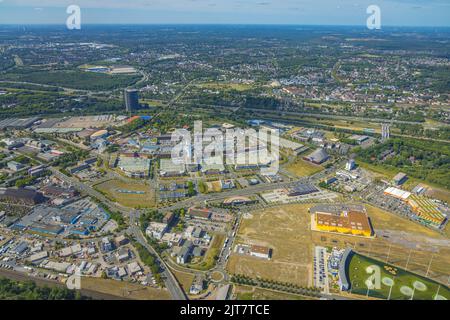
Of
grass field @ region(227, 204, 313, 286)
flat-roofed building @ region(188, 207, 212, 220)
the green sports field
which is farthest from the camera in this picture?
flat-roofed building @ region(188, 207, 212, 220)

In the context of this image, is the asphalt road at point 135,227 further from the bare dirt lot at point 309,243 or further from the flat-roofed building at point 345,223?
the flat-roofed building at point 345,223

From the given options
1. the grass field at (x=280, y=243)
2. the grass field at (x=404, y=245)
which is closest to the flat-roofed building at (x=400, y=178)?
the grass field at (x=404, y=245)

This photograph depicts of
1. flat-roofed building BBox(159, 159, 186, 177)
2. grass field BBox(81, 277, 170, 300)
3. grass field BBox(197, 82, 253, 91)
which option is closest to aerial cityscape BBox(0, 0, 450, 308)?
grass field BBox(81, 277, 170, 300)

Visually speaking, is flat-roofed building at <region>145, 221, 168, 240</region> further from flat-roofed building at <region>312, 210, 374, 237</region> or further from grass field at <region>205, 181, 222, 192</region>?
flat-roofed building at <region>312, 210, 374, 237</region>

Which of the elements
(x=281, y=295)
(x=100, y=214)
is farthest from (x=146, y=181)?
(x=281, y=295)

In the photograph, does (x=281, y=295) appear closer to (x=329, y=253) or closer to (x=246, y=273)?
(x=246, y=273)

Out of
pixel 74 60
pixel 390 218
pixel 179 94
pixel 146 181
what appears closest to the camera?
pixel 390 218
